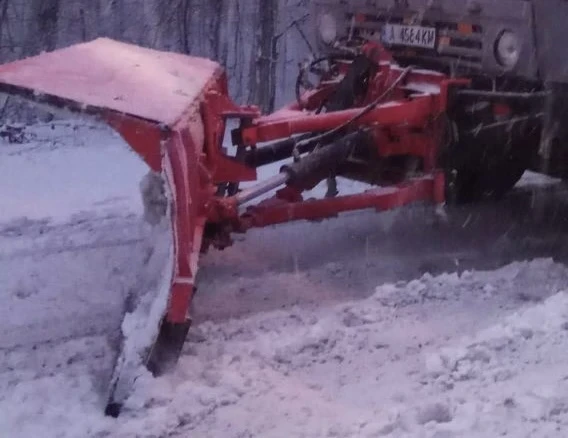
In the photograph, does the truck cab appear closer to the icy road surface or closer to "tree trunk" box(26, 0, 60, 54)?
the icy road surface

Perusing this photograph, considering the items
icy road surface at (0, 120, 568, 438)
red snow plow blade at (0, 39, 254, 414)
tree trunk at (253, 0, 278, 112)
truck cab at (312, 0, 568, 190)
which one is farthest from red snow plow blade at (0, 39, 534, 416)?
tree trunk at (253, 0, 278, 112)

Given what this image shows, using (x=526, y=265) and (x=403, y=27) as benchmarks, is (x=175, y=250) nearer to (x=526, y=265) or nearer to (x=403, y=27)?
(x=526, y=265)

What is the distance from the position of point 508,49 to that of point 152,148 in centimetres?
241

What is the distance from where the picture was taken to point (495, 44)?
5.26 meters

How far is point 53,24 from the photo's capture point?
10.5 meters

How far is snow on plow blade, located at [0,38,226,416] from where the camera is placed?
12.0 ft

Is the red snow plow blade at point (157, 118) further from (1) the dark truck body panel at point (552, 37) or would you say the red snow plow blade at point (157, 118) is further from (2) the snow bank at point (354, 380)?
(1) the dark truck body panel at point (552, 37)

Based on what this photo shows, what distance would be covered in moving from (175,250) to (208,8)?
26.2 ft

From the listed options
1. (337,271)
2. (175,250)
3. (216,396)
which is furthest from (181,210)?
(337,271)

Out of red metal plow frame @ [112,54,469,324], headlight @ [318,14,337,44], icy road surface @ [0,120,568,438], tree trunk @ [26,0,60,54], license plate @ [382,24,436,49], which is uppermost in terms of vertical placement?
license plate @ [382,24,436,49]

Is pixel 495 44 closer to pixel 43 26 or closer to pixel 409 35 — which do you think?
pixel 409 35

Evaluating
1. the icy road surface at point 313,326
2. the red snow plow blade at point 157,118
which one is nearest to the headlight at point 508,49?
the icy road surface at point 313,326

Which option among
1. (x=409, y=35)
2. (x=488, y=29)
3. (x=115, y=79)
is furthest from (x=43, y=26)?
(x=115, y=79)

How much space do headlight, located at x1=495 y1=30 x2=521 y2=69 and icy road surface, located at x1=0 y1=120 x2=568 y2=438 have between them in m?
1.12
